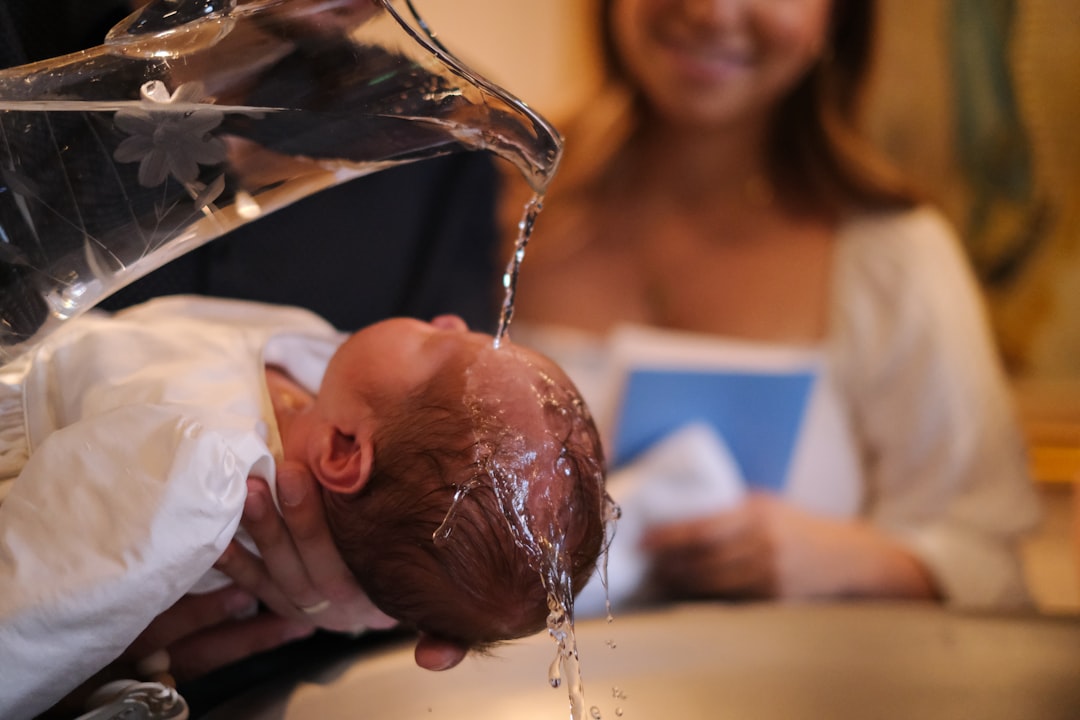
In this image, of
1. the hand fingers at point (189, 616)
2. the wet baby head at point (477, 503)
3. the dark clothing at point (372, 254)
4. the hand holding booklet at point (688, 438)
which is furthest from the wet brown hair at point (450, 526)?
the hand holding booklet at point (688, 438)

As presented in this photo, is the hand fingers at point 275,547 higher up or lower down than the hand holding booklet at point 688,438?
higher up

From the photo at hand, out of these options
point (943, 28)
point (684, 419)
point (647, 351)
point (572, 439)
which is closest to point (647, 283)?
point (647, 351)

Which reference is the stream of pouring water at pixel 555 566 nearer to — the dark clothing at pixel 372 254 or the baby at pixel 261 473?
the baby at pixel 261 473

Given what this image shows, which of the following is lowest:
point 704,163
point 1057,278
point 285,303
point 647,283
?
point 1057,278

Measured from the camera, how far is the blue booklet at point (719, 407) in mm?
1129

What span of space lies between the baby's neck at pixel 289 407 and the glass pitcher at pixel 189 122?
0.16m

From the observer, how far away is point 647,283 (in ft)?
4.58

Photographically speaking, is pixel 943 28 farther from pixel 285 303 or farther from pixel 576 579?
pixel 576 579

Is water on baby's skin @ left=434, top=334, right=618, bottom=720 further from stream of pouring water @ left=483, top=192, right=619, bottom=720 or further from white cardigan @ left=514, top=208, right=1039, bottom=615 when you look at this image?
white cardigan @ left=514, top=208, right=1039, bottom=615

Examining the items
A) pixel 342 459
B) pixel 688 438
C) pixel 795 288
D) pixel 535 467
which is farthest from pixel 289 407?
pixel 795 288

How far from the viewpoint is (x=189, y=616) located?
613 mm

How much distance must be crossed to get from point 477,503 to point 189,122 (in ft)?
0.85

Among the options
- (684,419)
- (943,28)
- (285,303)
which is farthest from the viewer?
(943,28)

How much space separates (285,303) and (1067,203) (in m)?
1.29
